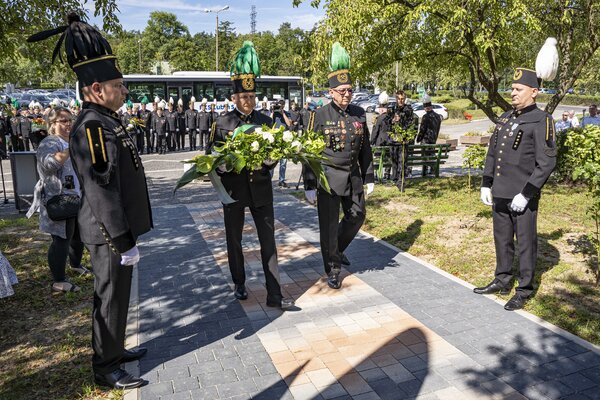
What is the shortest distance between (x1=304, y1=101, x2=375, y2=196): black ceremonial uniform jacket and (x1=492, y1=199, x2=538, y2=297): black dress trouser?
165cm

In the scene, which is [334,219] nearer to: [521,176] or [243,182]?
[243,182]

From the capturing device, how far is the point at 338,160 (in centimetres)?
577

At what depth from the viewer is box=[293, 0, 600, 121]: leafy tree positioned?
865 cm

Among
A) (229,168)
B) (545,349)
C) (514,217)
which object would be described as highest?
(229,168)

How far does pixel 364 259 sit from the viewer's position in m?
6.85

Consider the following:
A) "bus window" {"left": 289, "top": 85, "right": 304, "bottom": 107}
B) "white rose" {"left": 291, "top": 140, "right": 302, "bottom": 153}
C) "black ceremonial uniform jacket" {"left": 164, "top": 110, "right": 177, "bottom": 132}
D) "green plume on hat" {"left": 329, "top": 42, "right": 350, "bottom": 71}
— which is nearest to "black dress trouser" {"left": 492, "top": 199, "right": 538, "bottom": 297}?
"green plume on hat" {"left": 329, "top": 42, "right": 350, "bottom": 71}

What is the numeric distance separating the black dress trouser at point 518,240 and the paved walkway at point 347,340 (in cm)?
38

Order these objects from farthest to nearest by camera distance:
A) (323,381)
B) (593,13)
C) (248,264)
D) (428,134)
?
(428,134), (593,13), (248,264), (323,381)

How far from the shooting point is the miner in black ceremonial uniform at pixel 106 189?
3.52 metres

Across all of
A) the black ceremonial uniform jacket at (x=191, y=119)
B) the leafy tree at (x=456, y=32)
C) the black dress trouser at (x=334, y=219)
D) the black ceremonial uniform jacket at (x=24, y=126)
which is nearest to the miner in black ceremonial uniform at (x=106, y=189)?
the black dress trouser at (x=334, y=219)

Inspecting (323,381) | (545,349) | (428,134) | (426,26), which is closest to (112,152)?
(323,381)

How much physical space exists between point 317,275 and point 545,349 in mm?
2730

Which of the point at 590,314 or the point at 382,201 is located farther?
the point at 382,201

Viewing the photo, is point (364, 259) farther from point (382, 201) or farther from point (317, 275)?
point (382, 201)
